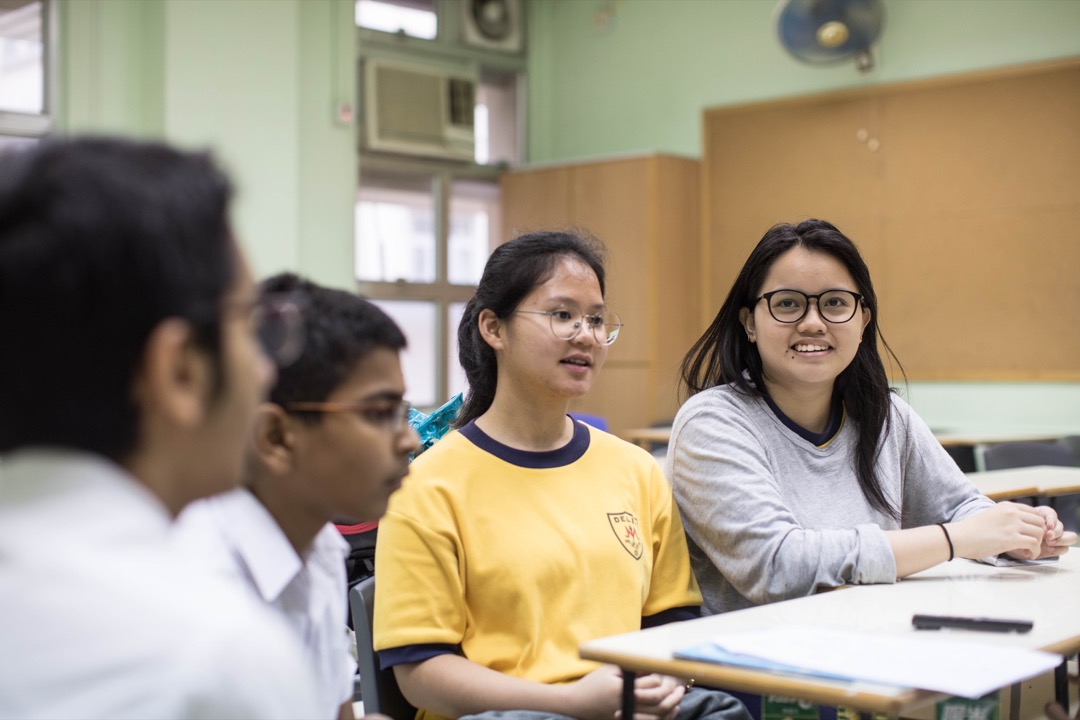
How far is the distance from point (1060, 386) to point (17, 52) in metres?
6.07

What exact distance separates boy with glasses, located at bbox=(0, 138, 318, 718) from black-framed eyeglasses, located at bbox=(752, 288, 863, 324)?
5.58ft

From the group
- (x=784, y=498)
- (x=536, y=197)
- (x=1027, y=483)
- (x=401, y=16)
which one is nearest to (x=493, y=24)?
(x=401, y=16)

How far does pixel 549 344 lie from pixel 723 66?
20.5 feet

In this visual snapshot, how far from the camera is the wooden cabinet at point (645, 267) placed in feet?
25.4

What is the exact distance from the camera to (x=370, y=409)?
136 centimetres

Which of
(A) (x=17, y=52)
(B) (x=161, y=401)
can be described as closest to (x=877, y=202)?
(A) (x=17, y=52)

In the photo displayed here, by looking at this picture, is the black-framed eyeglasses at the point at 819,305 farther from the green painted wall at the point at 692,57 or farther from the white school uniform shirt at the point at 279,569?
the green painted wall at the point at 692,57

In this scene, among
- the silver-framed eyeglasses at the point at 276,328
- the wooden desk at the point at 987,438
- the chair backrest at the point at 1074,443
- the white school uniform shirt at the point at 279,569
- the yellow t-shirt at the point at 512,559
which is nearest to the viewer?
the silver-framed eyeglasses at the point at 276,328

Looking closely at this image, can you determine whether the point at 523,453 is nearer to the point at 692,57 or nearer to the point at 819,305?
the point at 819,305

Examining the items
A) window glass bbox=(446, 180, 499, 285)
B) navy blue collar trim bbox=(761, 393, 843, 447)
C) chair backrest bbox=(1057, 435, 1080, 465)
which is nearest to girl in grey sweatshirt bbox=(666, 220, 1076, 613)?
navy blue collar trim bbox=(761, 393, 843, 447)

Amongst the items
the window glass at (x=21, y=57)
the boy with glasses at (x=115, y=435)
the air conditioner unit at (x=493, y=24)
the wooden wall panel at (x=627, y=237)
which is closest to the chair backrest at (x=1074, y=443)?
the wooden wall panel at (x=627, y=237)

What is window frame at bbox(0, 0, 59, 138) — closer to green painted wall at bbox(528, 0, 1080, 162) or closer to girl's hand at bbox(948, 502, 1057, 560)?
green painted wall at bbox(528, 0, 1080, 162)

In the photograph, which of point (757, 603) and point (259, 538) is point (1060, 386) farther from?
point (259, 538)

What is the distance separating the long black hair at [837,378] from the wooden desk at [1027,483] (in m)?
1.07
